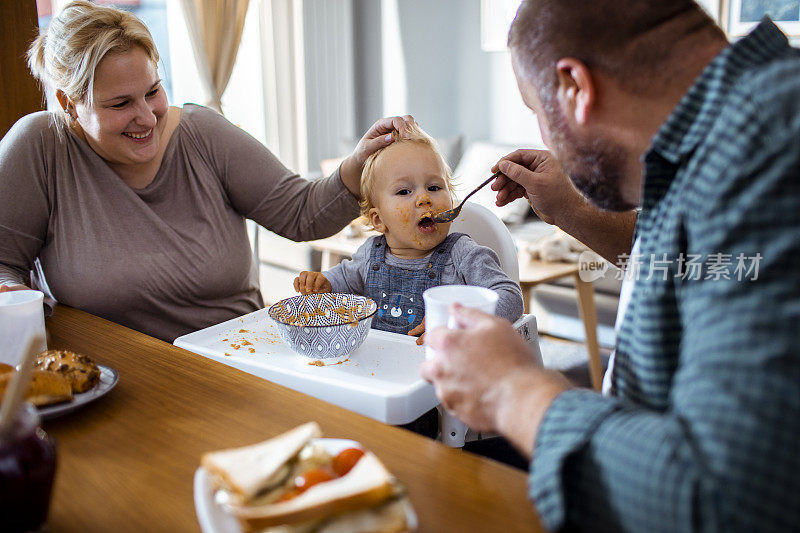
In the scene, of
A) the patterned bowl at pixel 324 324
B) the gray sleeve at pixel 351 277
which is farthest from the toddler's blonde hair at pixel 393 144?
the patterned bowl at pixel 324 324

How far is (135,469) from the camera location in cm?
81

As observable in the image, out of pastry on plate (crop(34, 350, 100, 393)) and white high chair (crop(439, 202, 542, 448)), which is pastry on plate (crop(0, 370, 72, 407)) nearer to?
pastry on plate (crop(34, 350, 100, 393))

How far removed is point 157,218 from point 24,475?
1.10 m

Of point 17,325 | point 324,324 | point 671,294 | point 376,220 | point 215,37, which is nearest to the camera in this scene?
point 671,294

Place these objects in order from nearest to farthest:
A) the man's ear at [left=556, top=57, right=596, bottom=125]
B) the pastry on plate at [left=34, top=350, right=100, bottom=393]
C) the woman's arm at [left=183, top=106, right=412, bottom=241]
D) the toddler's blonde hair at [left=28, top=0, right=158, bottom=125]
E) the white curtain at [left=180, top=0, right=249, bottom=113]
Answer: the man's ear at [left=556, top=57, right=596, bottom=125], the pastry on plate at [left=34, top=350, right=100, bottom=393], the toddler's blonde hair at [left=28, top=0, right=158, bottom=125], the woman's arm at [left=183, top=106, right=412, bottom=241], the white curtain at [left=180, top=0, right=249, bottom=113]

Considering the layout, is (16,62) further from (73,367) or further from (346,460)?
(346,460)

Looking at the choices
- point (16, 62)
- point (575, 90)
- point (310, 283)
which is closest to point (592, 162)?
point (575, 90)

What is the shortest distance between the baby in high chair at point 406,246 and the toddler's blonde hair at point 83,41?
65cm

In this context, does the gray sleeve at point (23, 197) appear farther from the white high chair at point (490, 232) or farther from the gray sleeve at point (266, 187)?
the white high chair at point (490, 232)

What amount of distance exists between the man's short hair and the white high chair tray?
1.79ft

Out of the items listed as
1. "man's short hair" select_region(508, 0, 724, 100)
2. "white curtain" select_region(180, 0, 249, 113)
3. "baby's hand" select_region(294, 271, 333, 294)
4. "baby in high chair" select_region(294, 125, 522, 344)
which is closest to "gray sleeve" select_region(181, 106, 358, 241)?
"baby in high chair" select_region(294, 125, 522, 344)

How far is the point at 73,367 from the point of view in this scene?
3.26 feet

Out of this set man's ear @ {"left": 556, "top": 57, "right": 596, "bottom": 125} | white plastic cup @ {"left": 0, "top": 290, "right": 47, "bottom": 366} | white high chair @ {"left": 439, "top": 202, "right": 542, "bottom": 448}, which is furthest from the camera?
white high chair @ {"left": 439, "top": 202, "right": 542, "bottom": 448}

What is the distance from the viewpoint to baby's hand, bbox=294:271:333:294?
1.63 meters
